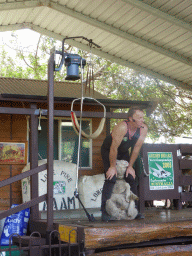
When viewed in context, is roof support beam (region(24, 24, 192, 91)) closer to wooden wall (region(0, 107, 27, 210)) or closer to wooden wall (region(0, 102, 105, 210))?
wooden wall (region(0, 102, 105, 210))

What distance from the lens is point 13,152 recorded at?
9.90 meters

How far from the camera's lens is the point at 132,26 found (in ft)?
32.8

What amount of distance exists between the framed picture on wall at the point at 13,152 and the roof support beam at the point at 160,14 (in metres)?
4.43

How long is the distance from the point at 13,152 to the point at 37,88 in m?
2.03

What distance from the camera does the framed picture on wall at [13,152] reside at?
32.2ft

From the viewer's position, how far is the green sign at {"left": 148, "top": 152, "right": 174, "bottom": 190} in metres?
8.20

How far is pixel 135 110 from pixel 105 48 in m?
5.54

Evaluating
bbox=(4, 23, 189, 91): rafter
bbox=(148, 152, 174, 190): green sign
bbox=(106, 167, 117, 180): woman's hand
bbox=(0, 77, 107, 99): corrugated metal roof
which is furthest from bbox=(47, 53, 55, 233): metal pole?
bbox=(4, 23, 189, 91): rafter

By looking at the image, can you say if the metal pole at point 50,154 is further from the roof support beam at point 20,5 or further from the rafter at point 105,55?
the rafter at point 105,55

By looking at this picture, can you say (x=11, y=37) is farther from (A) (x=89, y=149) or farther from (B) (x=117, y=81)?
(A) (x=89, y=149)

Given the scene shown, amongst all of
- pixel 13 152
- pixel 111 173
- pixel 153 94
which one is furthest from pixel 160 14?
pixel 153 94

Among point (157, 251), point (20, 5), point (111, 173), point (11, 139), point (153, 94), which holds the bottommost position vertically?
point (157, 251)

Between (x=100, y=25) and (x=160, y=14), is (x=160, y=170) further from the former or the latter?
(x=100, y=25)

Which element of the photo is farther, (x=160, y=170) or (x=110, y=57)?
(x=110, y=57)
